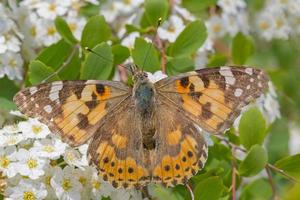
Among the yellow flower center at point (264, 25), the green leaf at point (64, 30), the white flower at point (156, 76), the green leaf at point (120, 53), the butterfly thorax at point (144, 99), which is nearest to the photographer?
the butterfly thorax at point (144, 99)

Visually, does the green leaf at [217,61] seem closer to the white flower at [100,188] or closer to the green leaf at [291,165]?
the green leaf at [291,165]

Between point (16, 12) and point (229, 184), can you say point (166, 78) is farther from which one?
point (16, 12)

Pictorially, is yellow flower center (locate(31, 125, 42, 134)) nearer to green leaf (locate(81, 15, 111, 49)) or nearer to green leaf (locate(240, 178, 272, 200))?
green leaf (locate(81, 15, 111, 49))

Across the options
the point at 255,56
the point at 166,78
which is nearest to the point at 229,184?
the point at 166,78

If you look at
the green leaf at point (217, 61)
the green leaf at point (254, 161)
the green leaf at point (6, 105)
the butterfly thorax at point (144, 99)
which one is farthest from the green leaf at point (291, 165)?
the green leaf at point (6, 105)

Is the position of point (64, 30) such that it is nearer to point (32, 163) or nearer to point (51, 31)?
point (51, 31)

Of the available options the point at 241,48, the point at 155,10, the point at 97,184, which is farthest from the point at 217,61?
the point at 97,184

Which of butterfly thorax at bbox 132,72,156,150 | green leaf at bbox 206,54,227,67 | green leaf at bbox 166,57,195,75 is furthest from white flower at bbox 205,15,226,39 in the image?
butterfly thorax at bbox 132,72,156,150
